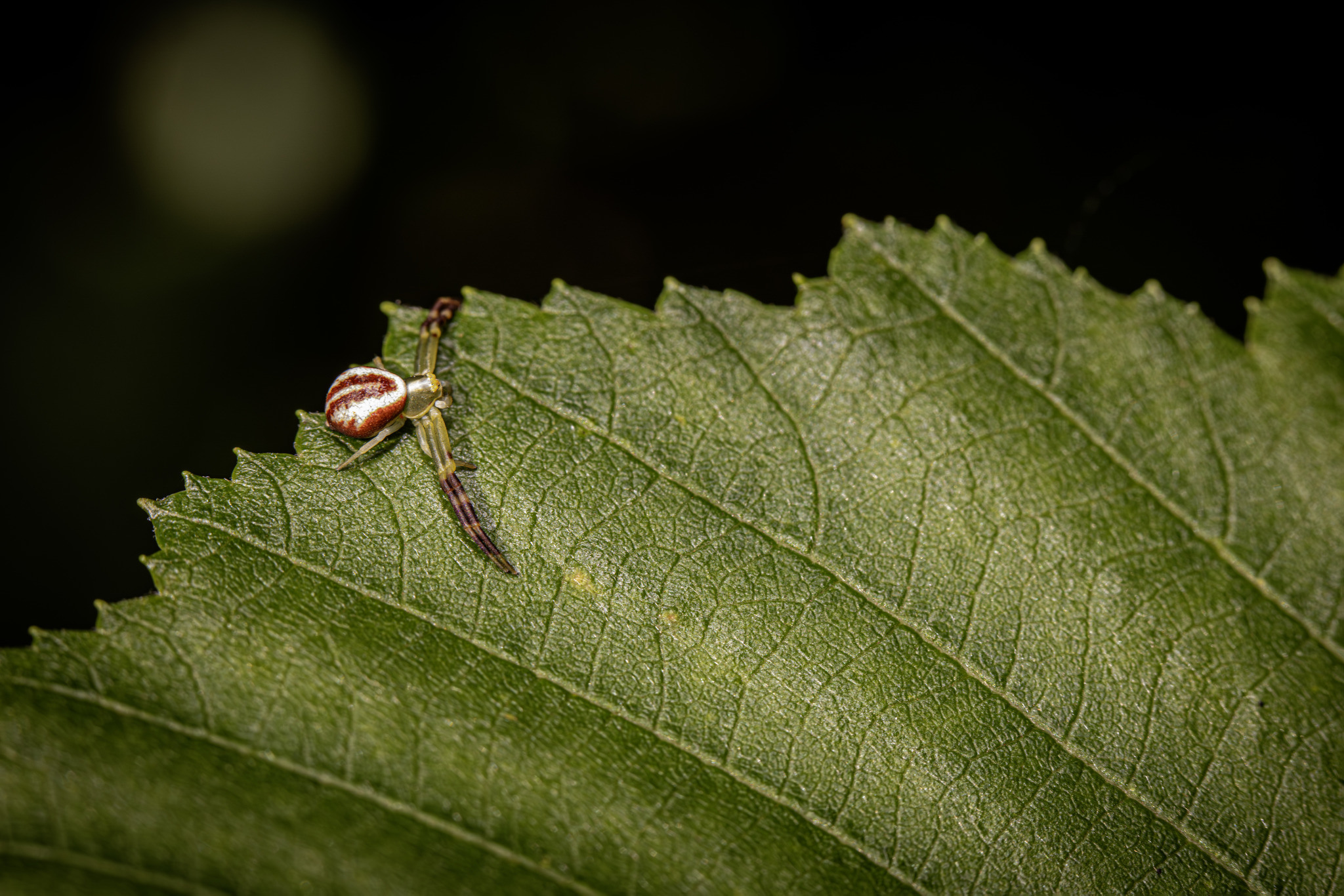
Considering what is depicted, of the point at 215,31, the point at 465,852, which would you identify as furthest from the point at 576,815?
the point at 215,31

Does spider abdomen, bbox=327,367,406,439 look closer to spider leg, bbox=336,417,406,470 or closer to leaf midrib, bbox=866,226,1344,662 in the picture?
spider leg, bbox=336,417,406,470

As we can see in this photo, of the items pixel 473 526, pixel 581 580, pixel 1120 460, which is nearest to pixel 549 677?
pixel 581 580

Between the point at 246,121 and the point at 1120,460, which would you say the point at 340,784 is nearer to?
the point at 1120,460

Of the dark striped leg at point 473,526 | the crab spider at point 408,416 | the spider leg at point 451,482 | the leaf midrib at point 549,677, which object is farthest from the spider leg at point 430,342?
the leaf midrib at point 549,677

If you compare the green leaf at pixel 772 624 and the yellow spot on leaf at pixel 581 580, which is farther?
the yellow spot on leaf at pixel 581 580

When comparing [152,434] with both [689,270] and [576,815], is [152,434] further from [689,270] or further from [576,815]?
[576,815]

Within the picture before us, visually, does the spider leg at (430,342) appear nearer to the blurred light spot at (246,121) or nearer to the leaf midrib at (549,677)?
the leaf midrib at (549,677)

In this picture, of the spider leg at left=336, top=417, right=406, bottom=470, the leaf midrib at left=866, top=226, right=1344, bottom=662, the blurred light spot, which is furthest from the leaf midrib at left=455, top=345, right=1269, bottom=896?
the blurred light spot
